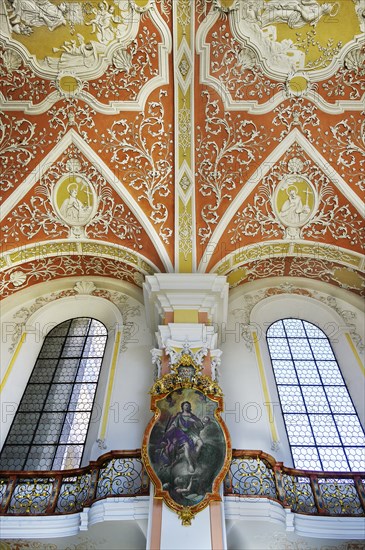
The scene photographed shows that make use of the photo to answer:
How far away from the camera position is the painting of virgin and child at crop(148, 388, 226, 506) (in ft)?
19.8

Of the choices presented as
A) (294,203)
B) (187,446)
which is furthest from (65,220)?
(187,446)

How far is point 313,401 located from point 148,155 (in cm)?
558

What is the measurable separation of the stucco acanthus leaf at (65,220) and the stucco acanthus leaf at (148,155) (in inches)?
18.2

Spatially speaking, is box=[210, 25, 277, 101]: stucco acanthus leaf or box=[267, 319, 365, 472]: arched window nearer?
box=[267, 319, 365, 472]: arched window

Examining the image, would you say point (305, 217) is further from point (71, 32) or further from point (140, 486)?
point (140, 486)

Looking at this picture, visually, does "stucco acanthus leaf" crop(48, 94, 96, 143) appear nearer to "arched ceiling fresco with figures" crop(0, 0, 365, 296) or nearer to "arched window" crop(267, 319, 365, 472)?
"arched ceiling fresco with figures" crop(0, 0, 365, 296)

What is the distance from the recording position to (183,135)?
354 inches

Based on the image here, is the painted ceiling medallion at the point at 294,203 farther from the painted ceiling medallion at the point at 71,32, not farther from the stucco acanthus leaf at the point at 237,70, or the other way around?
the painted ceiling medallion at the point at 71,32

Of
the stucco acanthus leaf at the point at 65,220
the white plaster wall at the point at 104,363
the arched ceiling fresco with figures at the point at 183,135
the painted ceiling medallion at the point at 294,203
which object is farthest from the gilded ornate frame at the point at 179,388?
the painted ceiling medallion at the point at 294,203

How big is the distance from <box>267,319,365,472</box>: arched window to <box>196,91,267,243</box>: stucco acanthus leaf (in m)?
2.79

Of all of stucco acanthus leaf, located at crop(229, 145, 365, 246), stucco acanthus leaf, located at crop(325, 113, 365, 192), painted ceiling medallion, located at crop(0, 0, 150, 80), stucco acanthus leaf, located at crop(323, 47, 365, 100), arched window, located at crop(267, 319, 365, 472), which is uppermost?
painted ceiling medallion, located at crop(0, 0, 150, 80)

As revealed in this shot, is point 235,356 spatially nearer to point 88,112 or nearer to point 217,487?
point 217,487

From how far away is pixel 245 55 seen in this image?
28.5 feet

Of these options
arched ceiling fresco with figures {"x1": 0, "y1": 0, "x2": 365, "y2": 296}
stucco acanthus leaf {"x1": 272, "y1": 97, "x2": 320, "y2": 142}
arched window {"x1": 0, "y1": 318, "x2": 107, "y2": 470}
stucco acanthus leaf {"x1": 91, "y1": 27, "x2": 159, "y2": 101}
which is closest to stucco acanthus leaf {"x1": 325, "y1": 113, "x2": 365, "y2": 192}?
arched ceiling fresco with figures {"x1": 0, "y1": 0, "x2": 365, "y2": 296}
